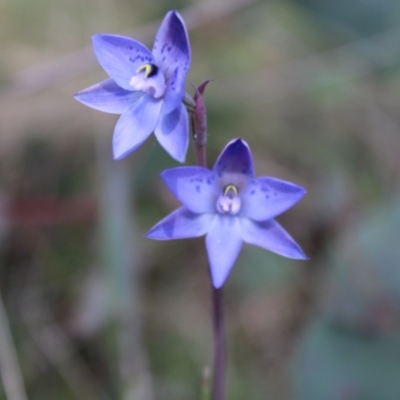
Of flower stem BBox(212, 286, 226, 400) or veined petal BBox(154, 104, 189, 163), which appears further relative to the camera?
flower stem BBox(212, 286, 226, 400)

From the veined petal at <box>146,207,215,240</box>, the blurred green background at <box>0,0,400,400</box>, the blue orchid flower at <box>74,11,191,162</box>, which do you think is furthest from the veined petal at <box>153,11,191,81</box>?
the blurred green background at <box>0,0,400,400</box>

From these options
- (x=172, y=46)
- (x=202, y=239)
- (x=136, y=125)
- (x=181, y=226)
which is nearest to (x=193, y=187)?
(x=181, y=226)

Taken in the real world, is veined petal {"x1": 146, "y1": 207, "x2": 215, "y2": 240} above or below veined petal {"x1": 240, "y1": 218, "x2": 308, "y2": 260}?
above

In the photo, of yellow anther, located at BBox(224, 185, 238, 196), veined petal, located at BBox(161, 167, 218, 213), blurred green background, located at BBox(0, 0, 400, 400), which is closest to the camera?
veined petal, located at BBox(161, 167, 218, 213)

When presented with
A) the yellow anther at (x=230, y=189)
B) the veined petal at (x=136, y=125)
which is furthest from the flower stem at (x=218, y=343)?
the veined petal at (x=136, y=125)

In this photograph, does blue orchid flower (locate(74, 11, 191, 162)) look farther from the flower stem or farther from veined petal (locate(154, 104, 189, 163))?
the flower stem

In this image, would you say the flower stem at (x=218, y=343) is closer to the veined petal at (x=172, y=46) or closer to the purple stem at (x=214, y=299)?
the purple stem at (x=214, y=299)
